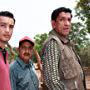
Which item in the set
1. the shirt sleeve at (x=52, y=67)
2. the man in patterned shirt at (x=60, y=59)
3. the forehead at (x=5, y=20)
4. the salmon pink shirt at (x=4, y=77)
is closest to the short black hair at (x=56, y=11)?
the man in patterned shirt at (x=60, y=59)

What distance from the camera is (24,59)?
4.64m

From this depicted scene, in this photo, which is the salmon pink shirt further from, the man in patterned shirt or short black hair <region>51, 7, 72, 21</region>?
short black hair <region>51, 7, 72, 21</region>

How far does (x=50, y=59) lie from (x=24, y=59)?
2.57 ft

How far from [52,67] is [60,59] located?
159mm

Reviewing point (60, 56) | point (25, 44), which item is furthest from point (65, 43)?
point (25, 44)

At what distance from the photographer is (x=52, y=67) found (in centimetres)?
389

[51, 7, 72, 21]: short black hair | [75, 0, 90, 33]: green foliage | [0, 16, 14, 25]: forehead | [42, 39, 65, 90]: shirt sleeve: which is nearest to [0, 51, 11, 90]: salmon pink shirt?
[0, 16, 14, 25]: forehead

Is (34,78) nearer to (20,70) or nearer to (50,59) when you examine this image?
(20,70)

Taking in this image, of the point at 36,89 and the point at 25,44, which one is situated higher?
the point at 25,44

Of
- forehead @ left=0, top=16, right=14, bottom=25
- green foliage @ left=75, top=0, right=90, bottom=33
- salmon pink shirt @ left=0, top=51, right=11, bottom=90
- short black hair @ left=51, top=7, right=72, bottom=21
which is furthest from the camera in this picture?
green foliage @ left=75, top=0, right=90, bottom=33

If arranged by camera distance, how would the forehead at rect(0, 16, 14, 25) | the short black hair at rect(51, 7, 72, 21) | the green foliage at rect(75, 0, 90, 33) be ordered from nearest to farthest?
1. the forehead at rect(0, 16, 14, 25)
2. the short black hair at rect(51, 7, 72, 21)
3. the green foliage at rect(75, 0, 90, 33)

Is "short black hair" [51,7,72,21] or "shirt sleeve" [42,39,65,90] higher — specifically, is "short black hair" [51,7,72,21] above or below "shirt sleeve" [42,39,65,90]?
above

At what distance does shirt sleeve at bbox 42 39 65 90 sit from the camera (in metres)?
3.89

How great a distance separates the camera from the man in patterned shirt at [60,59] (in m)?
3.91
